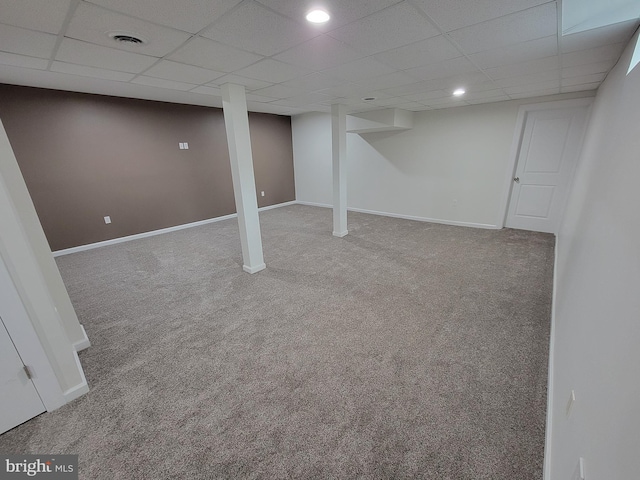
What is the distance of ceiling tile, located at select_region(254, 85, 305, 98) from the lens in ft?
10.8

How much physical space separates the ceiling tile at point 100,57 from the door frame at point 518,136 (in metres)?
5.16

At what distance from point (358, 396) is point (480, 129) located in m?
5.00

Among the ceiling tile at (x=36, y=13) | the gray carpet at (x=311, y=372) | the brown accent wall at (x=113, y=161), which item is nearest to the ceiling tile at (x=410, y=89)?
the gray carpet at (x=311, y=372)

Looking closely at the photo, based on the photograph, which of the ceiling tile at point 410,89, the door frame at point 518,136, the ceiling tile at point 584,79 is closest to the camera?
the ceiling tile at point 584,79

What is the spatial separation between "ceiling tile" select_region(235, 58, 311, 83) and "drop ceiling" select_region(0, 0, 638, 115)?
0.03 ft

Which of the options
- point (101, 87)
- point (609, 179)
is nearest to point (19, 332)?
point (609, 179)

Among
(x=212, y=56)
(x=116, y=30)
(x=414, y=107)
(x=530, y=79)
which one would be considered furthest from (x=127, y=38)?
(x=414, y=107)

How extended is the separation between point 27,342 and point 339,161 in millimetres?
4075

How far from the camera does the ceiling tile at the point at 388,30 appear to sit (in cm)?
154

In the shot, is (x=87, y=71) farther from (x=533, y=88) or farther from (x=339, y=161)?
(x=533, y=88)

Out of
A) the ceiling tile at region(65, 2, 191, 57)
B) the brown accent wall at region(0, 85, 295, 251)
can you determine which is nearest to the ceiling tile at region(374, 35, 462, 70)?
the ceiling tile at region(65, 2, 191, 57)

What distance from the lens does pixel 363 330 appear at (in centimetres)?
231

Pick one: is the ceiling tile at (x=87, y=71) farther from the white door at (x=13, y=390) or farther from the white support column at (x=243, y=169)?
the white door at (x=13, y=390)

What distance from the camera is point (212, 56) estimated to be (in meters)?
2.13
